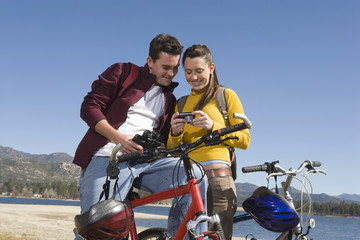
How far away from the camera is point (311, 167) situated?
3.74 meters

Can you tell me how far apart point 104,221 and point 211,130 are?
1.23 metres

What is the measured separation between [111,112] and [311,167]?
2.13 metres

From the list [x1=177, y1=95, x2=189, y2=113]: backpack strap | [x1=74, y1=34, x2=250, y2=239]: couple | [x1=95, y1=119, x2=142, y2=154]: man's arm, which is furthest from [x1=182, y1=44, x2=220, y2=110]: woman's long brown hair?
[x1=95, y1=119, x2=142, y2=154]: man's arm

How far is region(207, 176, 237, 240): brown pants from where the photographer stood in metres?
3.35

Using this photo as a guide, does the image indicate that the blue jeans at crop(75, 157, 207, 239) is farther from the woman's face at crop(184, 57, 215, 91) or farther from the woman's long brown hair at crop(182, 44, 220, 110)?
the woman's face at crop(184, 57, 215, 91)

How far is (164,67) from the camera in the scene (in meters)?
3.85

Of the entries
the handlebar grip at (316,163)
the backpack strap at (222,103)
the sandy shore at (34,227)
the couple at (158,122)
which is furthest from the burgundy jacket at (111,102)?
the sandy shore at (34,227)

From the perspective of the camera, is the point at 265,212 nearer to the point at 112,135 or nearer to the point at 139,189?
the point at 139,189

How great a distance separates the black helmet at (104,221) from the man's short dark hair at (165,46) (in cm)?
173

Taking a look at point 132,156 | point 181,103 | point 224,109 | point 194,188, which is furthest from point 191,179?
point 181,103

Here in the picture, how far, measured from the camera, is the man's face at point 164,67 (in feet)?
12.5

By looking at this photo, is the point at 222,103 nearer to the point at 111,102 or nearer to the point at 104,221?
the point at 111,102

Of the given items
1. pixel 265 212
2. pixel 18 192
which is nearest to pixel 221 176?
pixel 265 212

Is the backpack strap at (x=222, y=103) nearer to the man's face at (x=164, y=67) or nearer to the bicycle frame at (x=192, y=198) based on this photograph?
the man's face at (x=164, y=67)
